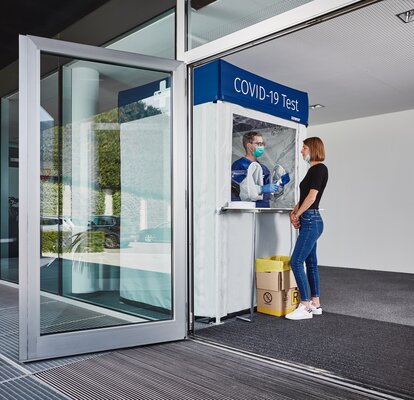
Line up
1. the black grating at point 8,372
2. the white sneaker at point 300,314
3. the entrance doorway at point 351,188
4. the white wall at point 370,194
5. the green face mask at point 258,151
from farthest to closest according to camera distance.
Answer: the white wall at point 370,194 → the green face mask at point 258,151 → the white sneaker at point 300,314 → the entrance doorway at point 351,188 → the black grating at point 8,372

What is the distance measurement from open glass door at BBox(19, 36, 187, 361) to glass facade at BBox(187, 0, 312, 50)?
261mm

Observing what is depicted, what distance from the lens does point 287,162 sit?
4.34 metres

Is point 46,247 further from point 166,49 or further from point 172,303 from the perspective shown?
point 166,49

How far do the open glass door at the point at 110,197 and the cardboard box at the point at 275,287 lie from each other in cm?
101

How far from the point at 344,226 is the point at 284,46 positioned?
12.8 ft

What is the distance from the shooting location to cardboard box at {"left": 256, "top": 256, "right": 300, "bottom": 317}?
147 inches

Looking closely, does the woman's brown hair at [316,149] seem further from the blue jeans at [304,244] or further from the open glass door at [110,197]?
the open glass door at [110,197]

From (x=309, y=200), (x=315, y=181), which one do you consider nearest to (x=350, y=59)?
(x=315, y=181)

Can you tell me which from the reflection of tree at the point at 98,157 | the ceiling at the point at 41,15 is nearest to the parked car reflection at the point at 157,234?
the reflection of tree at the point at 98,157

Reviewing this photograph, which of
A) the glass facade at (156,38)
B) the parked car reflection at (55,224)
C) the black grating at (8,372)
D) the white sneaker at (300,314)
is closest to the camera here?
the black grating at (8,372)

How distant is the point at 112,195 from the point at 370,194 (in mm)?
5105

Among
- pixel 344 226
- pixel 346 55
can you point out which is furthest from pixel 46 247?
pixel 344 226

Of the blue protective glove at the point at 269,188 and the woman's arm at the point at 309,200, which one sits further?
the blue protective glove at the point at 269,188

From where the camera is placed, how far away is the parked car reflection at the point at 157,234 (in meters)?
3.06
